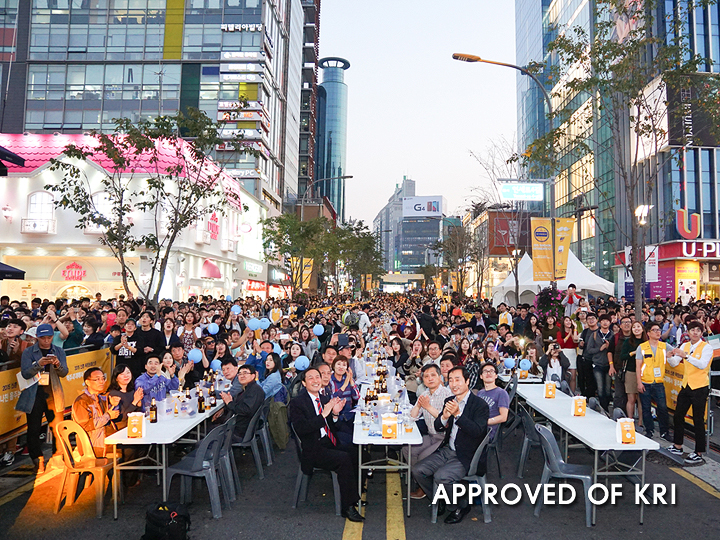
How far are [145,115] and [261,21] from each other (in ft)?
46.4

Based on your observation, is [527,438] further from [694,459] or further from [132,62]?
[132,62]

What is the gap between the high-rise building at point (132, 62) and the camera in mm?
47500

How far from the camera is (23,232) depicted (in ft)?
84.2

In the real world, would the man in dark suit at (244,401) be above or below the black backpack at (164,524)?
above

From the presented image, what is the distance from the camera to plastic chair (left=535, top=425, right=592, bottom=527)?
5.17 metres

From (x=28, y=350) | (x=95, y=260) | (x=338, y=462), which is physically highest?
(x=95, y=260)

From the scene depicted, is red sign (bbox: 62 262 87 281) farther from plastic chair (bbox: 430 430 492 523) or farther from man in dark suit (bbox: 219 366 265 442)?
plastic chair (bbox: 430 430 492 523)

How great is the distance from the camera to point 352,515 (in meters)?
5.32

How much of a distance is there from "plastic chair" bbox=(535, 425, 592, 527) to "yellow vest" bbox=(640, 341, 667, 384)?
10.2 ft

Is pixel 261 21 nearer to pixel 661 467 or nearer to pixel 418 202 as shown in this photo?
pixel 661 467

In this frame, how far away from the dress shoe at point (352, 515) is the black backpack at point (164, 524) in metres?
1.59

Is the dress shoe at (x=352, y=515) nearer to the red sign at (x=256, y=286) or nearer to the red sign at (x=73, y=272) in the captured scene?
the red sign at (x=73, y=272)

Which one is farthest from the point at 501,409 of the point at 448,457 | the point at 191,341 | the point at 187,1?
the point at 187,1

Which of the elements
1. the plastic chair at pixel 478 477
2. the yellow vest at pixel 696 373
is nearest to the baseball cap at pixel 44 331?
the plastic chair at pixel 478 477
